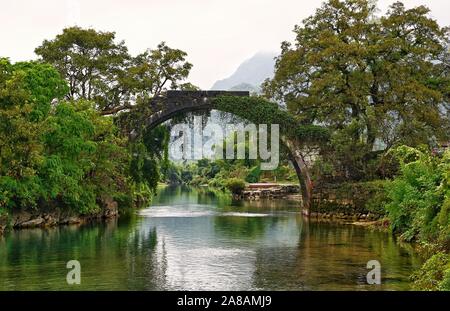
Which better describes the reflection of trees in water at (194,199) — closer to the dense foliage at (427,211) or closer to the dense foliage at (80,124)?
the dense foliage at (80,124)

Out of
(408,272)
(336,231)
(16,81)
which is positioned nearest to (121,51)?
(16,81)

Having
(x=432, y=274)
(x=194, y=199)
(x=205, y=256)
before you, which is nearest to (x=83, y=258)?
(x=205, y=256)

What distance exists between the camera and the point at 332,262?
18859 millimetres

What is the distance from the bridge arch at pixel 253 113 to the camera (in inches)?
1394

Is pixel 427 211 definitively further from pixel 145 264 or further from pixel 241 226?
pixel 241 226

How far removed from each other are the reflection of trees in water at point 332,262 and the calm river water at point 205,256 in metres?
0.02

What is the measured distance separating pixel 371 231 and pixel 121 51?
57.2ft

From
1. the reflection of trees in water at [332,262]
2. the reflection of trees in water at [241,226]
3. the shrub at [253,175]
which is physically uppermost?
the shrub at [253,175]

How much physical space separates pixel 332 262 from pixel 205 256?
371 centimetres

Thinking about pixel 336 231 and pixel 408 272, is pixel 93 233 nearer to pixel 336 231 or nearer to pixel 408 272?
pixel 336 231

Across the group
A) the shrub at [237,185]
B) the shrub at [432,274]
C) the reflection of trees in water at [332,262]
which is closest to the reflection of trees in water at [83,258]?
the reflection of trees in water at [332,262]

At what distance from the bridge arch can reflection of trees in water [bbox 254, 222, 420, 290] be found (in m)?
9.47

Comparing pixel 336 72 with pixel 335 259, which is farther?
pixel 336 72
